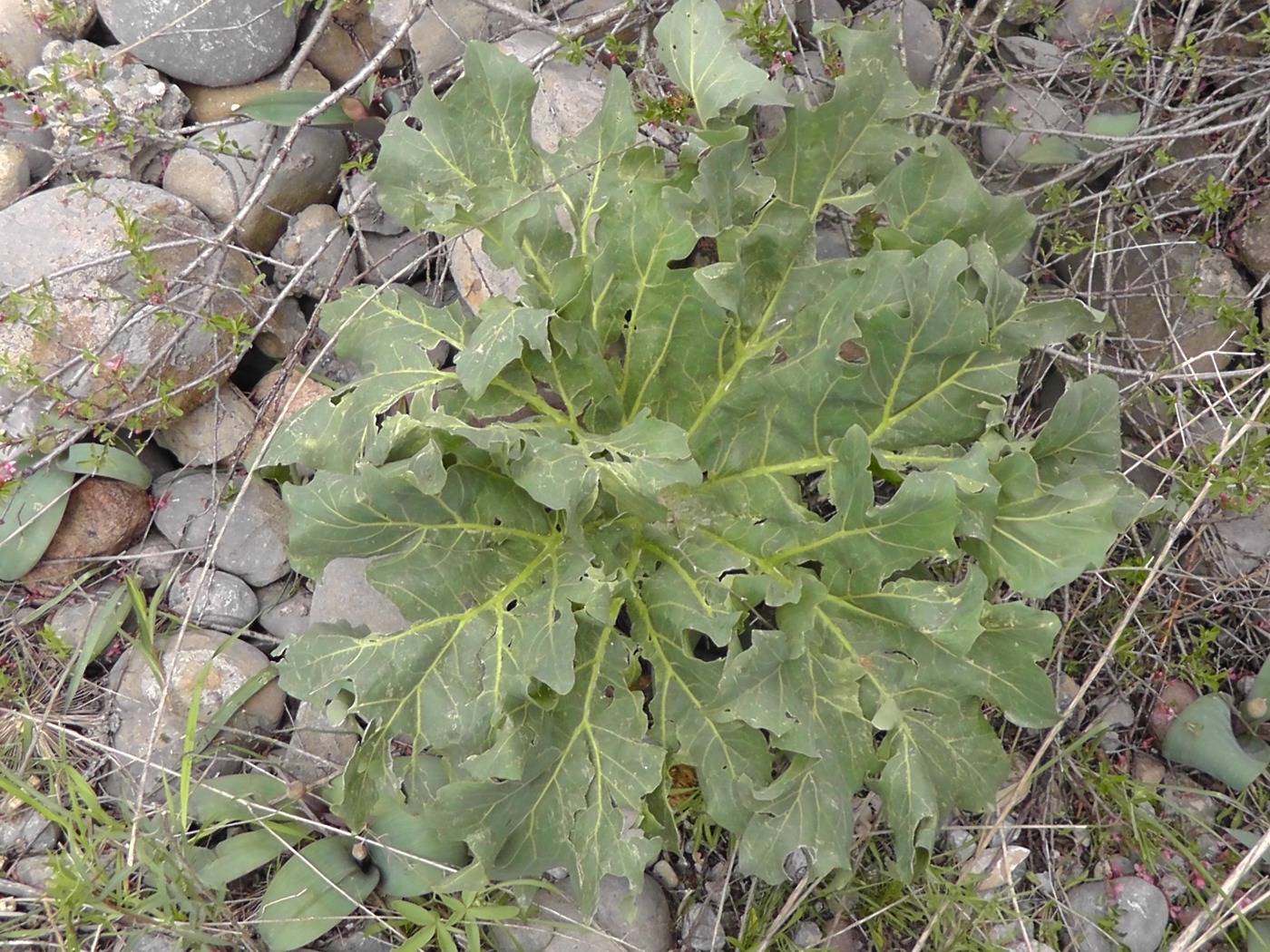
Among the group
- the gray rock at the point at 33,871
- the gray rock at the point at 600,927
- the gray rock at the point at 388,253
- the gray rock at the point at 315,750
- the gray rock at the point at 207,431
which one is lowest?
the gray rock at the point at 600,927

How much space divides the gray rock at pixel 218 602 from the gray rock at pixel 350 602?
0.25 meters

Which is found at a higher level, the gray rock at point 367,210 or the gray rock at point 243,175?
the gray rock at point 243,175

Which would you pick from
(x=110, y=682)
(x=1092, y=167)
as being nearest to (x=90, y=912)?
(x=110, y=682)

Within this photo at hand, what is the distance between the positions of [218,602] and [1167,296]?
2727mm

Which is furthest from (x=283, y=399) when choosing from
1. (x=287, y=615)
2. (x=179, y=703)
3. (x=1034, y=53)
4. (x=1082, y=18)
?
(x=1082, y=18)

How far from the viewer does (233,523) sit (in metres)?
2.73

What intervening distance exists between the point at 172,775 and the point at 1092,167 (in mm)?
2913

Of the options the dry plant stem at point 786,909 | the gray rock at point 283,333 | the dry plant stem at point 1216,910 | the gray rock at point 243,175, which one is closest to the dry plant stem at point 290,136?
the gray rock at point 243,175

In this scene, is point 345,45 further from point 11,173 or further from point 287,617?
point 287,617

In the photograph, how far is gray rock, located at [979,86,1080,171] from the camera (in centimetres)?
276

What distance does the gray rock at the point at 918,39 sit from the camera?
9.26 feet

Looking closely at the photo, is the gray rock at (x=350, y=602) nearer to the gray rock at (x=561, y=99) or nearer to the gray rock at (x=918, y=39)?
the gray rock at (x=561, y=99)

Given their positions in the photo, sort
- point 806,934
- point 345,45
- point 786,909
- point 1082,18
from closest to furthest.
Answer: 1. point 786,909
2. point 806,934
3. point 1082,18
4. point 345,45

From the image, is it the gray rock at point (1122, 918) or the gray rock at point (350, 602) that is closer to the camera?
the gray rock at point (1122, 918)
